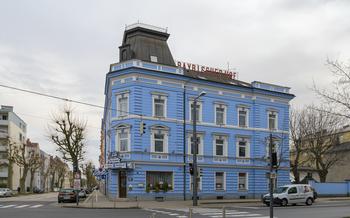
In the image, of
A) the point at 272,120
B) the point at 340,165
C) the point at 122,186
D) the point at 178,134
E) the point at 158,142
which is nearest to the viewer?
the point at 122,186

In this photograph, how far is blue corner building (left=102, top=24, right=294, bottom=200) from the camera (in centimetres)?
4119

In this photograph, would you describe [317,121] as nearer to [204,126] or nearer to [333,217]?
[204,126]

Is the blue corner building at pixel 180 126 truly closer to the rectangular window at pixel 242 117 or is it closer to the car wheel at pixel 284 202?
the rectangular window at pixel 242 117

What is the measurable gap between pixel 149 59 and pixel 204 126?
845 centimetres

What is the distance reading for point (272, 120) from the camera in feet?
167

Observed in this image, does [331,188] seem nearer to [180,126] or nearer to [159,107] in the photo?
[180,126]

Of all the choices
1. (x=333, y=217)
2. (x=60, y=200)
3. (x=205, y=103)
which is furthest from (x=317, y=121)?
(x=333, y=217)

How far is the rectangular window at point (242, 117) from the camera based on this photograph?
48.5 metres

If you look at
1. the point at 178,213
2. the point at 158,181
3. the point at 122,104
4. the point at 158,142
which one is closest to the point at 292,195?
the point at 158,181

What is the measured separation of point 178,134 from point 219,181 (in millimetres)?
6806

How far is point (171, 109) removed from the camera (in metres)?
43.3

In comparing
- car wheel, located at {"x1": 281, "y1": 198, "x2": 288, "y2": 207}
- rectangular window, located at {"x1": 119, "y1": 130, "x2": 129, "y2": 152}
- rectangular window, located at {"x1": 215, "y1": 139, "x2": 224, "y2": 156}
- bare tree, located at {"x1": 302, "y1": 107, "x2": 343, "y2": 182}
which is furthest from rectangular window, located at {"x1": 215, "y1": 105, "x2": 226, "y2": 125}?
bare tree, located at {"x1": 302, "y1": 107, "x2": 343, "y2": 182}

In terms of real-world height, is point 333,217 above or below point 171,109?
below

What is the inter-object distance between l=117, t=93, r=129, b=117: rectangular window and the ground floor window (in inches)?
226
